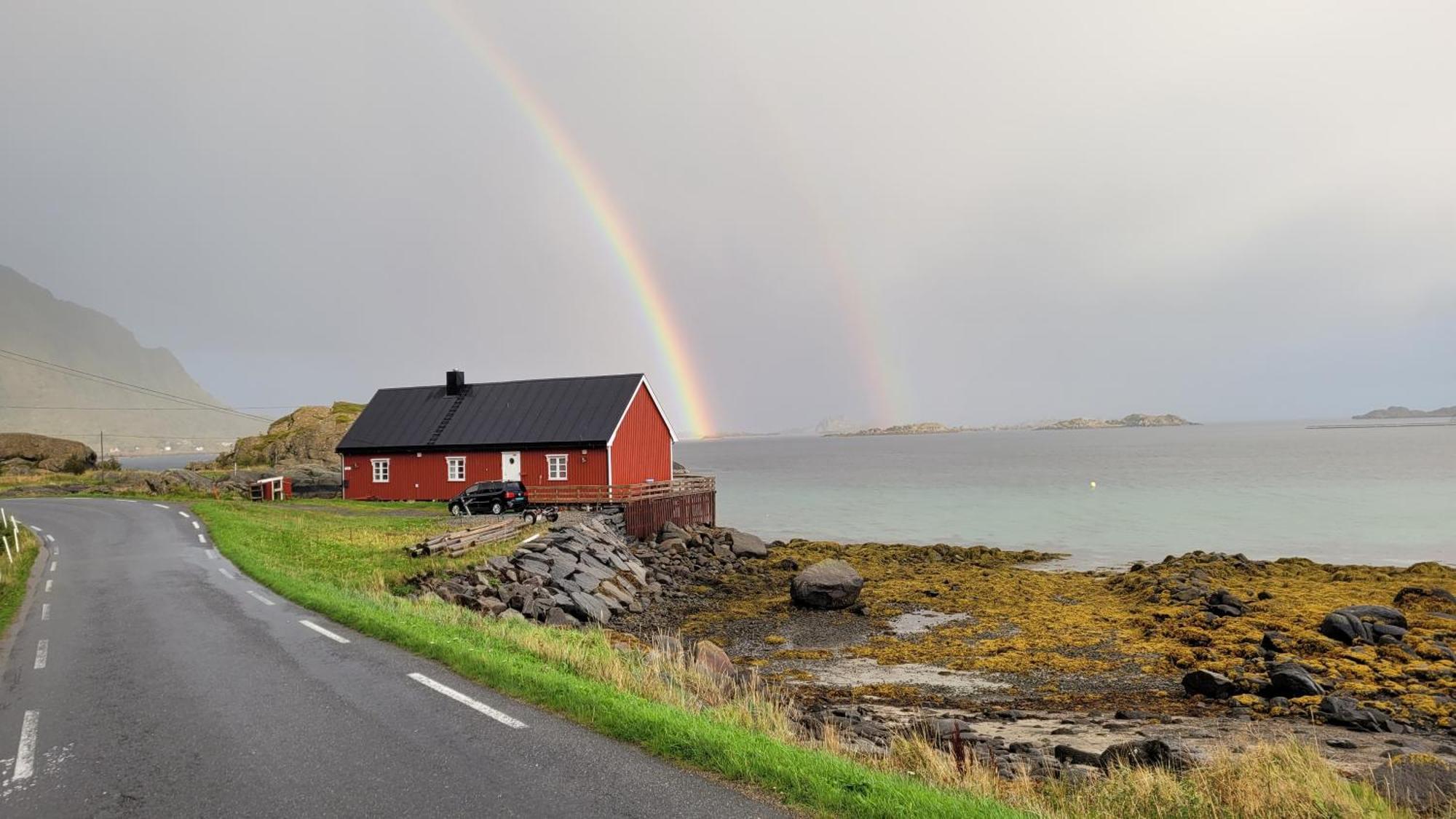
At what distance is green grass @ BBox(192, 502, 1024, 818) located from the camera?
6.64m

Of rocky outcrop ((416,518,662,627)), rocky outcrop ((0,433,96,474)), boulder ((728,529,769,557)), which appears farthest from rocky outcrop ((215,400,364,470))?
rocky outcrop ((416,518,662,627))

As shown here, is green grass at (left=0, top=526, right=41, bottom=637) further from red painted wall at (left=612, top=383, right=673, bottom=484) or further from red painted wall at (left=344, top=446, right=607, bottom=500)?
red painted wall at (left=612, top=383, right=673, bottom=484)

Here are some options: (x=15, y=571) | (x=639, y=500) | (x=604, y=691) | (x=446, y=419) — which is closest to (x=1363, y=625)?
(x=604, y=691)

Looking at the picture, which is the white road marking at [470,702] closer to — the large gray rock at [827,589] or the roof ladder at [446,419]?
the large gray rock at [827,589]

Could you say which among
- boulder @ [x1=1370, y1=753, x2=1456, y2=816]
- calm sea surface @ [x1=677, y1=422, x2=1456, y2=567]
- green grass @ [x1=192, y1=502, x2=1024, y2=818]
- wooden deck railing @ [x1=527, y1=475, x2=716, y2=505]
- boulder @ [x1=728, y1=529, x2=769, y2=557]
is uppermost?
wooden deck railing @ [x1=527, y1=475, x2=716, y2=505]

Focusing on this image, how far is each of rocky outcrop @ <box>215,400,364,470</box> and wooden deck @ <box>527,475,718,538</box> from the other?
33203 mm

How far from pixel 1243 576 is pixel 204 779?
37.4 m

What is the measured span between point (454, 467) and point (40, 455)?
48.7m

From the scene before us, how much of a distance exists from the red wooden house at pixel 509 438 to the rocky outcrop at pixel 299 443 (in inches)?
793

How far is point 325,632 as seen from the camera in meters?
13.3

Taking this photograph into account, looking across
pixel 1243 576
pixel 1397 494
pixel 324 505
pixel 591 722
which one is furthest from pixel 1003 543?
pixel 1397 494

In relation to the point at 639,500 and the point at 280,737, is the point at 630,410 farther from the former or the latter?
the point at 280,737

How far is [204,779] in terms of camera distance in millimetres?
7230

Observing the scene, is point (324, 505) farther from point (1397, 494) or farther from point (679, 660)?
point (1397, 494)
